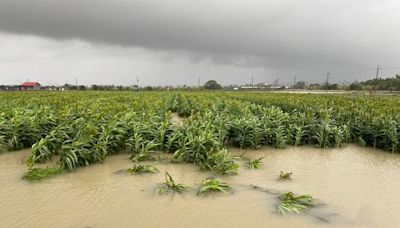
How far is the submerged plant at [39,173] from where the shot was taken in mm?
5424

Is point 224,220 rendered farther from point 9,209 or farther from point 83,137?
point 83,137

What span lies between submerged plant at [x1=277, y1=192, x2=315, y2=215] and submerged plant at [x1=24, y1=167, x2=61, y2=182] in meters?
4.23

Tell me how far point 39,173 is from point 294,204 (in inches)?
182

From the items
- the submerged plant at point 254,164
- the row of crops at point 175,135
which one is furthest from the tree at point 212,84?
the submerged plant at point 254,164

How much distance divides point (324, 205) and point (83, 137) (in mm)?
5024

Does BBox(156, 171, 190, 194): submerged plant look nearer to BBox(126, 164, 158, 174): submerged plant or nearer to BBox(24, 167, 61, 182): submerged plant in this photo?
BBox(126, 164, 158, 174): submerged plant

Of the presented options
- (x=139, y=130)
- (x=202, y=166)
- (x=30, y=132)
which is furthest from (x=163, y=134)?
(x=30, y=132)

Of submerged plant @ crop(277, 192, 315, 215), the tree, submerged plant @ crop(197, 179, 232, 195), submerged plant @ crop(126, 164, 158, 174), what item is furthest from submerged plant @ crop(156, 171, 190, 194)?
the tree

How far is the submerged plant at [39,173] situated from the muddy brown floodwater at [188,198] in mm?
162

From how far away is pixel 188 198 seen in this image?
4.84 meters

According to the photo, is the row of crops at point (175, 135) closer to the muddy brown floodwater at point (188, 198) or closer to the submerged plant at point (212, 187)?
the muddy brown floodwater at point (188, 198)

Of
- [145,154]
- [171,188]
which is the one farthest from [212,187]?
[145,154]

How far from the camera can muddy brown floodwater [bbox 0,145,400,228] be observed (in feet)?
13.3

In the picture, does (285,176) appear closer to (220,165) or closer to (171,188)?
(220,165)
